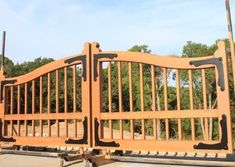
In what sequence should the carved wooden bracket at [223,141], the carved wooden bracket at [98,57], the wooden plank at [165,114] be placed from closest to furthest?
1. the carved wooden bracket at [223,141]
2. the wooden plank at [165,114]
3. the carved wooden bracket at [98,57]

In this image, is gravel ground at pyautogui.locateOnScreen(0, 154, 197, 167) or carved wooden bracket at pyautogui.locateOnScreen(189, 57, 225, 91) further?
gravel ground at pyautogui.locateOnScreen(0, 154, 197, 167)

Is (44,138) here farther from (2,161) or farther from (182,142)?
(182,142)

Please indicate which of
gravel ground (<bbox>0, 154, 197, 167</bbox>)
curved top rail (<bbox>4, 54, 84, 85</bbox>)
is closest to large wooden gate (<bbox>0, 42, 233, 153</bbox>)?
curved top rail (<bbox>4, 54, 84, 85</bbox>)

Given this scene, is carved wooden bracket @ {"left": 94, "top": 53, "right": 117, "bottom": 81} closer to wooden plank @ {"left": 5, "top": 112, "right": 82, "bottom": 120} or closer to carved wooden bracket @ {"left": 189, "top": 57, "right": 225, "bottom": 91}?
wooden plank @ {"left": 5, "top": 112, "right": 82, "bottom": 120}

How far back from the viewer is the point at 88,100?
4602 mm

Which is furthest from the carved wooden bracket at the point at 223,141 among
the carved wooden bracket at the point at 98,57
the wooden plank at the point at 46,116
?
the wooden plank at the point at 46,116

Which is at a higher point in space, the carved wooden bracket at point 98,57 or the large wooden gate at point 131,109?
the carved wooden bracket at point 98,57

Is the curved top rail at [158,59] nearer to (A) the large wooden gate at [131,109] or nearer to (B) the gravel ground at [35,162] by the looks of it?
(A) the large wooden gate at [131,109]

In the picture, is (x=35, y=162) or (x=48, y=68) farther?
(x=48, y=68)

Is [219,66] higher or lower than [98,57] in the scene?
lower

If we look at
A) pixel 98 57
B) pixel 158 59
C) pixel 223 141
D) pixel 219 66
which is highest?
pixel 98 57

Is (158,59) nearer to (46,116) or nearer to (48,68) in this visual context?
(48,68)

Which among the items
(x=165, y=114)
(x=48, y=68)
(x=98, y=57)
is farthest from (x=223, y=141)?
(x=48, y=68)

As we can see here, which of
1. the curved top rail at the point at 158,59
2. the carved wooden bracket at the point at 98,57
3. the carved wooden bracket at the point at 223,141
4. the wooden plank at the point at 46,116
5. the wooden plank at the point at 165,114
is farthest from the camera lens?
the wooden plank at the point at 46,116
